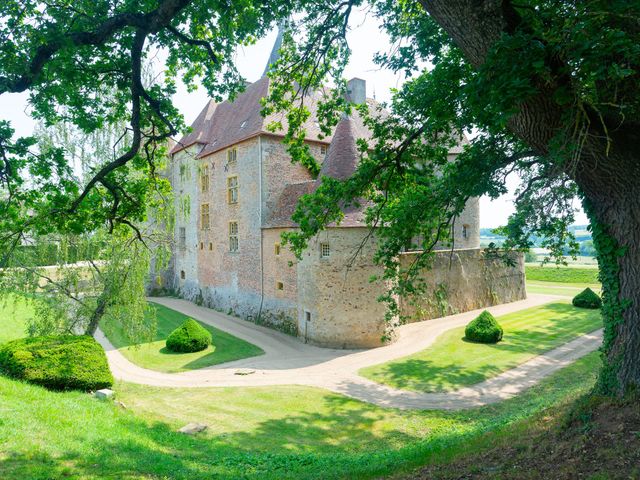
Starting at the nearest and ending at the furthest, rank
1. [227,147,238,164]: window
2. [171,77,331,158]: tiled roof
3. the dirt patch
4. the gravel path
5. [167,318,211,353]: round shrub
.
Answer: the dirt patch → the gravel path → [167,318,211,353]: round shrub → [171,77,331,158]: tiled roof → [227,147,238,164]: window

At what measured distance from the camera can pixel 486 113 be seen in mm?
5293

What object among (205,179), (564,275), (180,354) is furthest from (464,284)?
(564,275)

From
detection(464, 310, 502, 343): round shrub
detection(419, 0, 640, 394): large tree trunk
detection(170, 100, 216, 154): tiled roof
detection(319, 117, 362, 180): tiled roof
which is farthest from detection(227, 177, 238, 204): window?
detection(419, 0, 640, 394): large tree trunk

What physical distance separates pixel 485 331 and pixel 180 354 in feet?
43.9

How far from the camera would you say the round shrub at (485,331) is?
19.3 meters

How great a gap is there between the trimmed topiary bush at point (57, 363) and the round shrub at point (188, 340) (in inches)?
241

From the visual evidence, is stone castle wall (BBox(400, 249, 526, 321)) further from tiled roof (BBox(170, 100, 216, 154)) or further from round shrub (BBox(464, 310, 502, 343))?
tiled roof (BBox(170, 100, 216, 154))

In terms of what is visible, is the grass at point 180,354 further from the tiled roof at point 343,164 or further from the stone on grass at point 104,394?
the tiled roof at point 343,164

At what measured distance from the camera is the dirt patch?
179 inches

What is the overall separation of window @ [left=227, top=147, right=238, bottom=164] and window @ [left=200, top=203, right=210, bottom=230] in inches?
196

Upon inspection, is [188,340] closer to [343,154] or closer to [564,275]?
[343,154]

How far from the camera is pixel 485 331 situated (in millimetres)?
19266

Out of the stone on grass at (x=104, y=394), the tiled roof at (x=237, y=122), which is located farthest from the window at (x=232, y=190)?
the stone on grass at (x=104, y=394)

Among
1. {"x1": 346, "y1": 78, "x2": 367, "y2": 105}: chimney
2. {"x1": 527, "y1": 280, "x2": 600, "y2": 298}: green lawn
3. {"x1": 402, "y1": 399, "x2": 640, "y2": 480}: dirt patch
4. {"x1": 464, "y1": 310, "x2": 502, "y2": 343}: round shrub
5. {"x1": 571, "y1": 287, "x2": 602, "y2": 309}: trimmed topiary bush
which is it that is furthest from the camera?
{"x1": 527, "y1": 280, "x2": 600, "y2": 298}: green lawn
